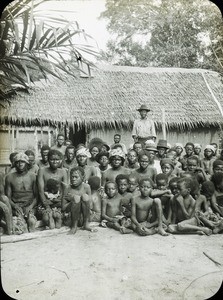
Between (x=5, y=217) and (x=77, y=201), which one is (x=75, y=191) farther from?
(x=5, y=217)

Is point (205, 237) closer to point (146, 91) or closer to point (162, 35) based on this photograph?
point (146, 91)

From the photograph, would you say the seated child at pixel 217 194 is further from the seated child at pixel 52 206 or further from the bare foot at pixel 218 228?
the seated child at pixel 52 206

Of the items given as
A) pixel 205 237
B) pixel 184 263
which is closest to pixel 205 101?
pixel 205 237

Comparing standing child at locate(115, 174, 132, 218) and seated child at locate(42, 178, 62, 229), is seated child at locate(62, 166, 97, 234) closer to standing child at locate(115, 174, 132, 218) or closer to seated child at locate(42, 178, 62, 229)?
seated child at locate(42, 178, 62, 229)

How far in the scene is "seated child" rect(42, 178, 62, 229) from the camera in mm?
3730

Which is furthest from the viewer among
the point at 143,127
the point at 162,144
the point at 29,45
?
the point at 162,144

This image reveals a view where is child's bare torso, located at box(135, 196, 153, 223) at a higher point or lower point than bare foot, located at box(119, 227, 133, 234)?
higher

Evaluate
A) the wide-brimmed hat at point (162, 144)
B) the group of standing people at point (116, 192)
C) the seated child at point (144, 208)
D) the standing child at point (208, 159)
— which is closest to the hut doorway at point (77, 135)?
the group of standing people at point (116, 192)

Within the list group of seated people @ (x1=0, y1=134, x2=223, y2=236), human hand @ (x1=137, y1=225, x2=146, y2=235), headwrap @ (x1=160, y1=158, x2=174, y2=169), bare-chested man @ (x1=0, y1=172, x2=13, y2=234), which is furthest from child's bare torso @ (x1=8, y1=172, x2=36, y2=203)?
headwrap @ (x1=160, y1=158, x2=174, y2=169)

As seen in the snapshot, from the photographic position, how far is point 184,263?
10.8 feet

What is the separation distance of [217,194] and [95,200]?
140 centimetres

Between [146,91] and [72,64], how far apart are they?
1229 millimetres

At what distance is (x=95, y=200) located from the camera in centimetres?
398

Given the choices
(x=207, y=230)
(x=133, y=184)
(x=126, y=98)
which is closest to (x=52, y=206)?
(x=133, y=184)
